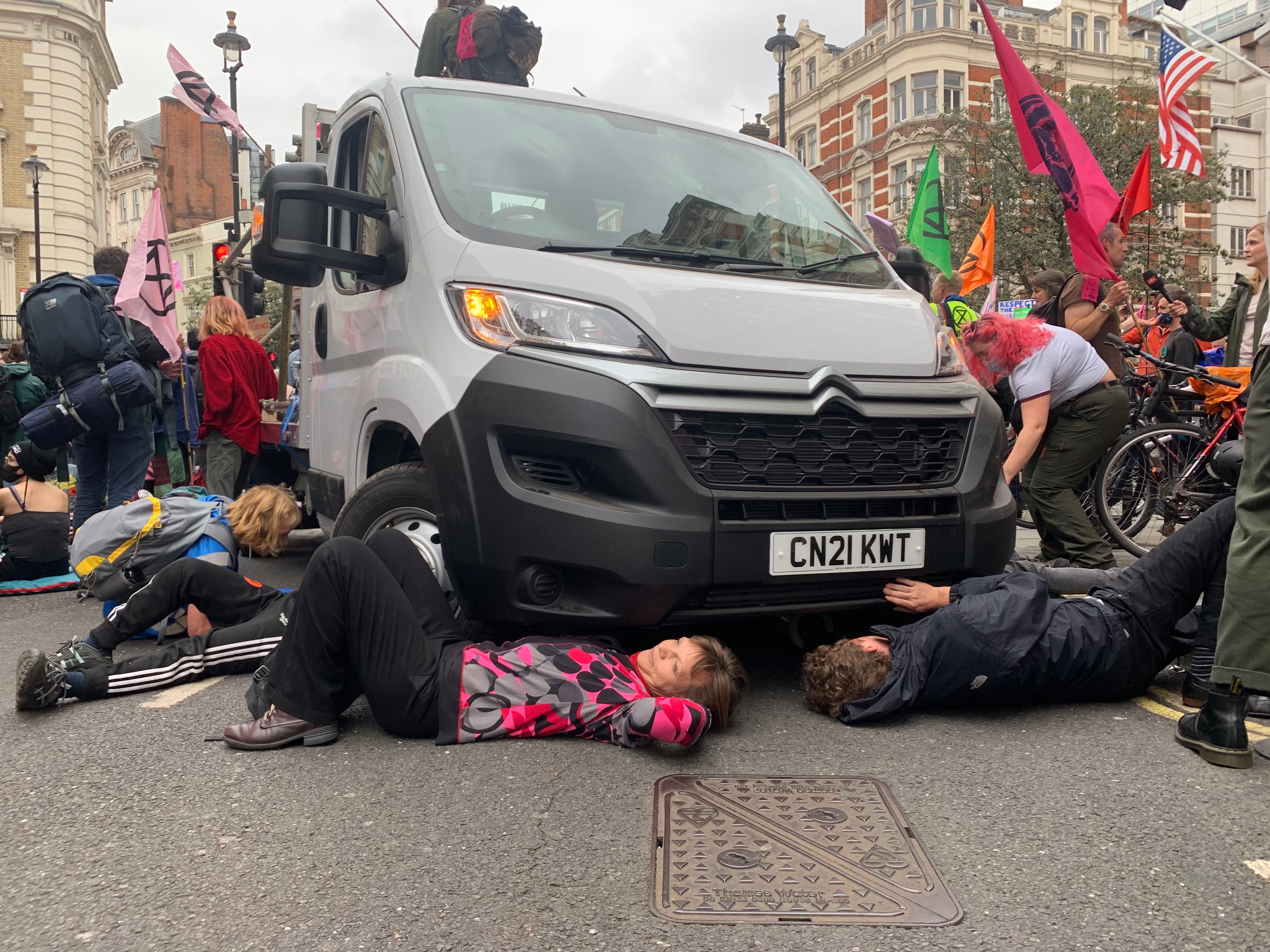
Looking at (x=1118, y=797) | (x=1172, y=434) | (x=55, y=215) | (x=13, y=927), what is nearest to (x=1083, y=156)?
(x=1172, y=434)

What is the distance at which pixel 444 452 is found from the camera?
11.0 ft

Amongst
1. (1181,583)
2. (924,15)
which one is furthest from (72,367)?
Result: (924,15)

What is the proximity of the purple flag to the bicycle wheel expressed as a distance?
6.39ft

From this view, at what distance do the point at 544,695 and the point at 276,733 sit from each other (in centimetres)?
83

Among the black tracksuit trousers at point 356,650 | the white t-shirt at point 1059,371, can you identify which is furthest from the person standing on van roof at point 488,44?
the black tracksuit trousers at point 356,650

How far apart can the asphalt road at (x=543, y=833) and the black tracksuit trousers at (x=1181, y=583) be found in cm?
31

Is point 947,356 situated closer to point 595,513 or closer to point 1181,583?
point 1181,583

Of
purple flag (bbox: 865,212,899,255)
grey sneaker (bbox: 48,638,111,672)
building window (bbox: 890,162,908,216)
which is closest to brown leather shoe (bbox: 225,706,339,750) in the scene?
grey sneaker (bbox: 48,638,111,672)

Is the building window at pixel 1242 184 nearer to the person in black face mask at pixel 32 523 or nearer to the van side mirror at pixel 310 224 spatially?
the person in black face mask at pixel 32 523

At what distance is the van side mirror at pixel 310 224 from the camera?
377 cm

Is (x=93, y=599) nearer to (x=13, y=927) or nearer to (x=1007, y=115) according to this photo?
(x=13, y=927)

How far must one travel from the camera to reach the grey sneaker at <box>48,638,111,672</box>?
389cm

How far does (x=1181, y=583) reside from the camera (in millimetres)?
3449

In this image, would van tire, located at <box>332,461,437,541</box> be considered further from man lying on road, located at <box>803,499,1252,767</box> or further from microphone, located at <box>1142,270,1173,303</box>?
microphone, located at <box>1142,270,1173,303</box>
